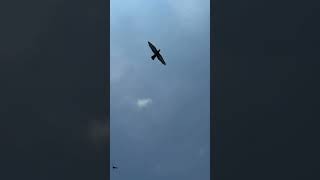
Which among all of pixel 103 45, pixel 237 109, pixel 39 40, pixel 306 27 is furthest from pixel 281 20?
pixel 39 40

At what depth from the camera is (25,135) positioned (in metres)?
6.54

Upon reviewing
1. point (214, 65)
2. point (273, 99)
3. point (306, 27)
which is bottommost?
point (273, 99)

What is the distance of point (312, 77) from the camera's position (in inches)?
265

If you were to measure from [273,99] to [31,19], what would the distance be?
10.5 ft

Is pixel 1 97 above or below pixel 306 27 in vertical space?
below

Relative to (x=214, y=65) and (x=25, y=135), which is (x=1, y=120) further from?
(x=214, y=65)


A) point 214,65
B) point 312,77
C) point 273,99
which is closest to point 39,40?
point 214,65

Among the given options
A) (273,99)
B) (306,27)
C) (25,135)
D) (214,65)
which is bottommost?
(25,135)

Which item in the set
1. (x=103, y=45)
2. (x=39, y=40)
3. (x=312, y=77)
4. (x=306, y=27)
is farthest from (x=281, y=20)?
(x=39, y=40)

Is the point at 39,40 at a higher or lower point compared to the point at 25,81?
higher

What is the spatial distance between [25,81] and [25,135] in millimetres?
668

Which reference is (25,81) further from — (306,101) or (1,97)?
(306,101)

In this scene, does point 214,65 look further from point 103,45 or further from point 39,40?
point 39,40

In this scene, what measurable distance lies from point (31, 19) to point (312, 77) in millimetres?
3610
